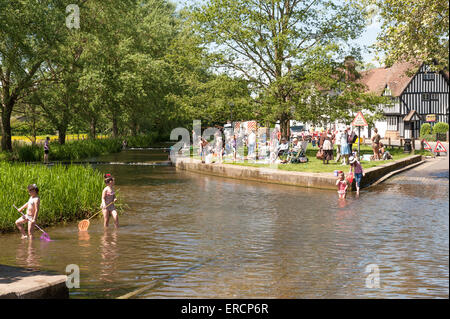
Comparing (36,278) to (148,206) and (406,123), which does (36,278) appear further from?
(406,123)

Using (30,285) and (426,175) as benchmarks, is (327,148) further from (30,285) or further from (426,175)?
(30,285)

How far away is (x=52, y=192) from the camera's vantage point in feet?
46.3

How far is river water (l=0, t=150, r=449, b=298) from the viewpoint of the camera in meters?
8.01

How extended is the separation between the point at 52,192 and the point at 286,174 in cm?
1147

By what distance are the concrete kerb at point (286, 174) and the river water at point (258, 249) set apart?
333 cm

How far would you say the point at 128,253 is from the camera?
408 inches

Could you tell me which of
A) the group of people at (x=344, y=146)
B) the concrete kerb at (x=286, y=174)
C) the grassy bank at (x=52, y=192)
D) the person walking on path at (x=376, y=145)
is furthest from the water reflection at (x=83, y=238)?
the person walking on path at (x=376, y=145)

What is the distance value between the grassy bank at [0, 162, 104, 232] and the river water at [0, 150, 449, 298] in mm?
596

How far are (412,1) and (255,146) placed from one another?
15263 millimetres

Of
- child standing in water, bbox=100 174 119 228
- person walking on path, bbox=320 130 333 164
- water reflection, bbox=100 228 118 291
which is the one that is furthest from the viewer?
person walking on path, bbox=320 130 333 164

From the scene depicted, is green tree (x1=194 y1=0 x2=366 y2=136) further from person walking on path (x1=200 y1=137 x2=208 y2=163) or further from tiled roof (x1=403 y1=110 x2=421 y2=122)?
tiled roof (x1=403 y1=110 x2=421 y2=122)

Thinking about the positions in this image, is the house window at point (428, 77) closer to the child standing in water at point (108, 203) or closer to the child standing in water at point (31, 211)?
the child standing in water at point (108, 203)

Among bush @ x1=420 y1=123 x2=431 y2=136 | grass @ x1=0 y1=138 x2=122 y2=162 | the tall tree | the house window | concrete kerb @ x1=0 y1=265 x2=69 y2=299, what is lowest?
concrete kerb @ x1=0 y1=265 x2=69 y2=299

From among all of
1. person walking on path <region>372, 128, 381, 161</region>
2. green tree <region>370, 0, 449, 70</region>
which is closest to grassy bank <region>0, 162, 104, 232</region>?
green tree <region>370, 0, 449, 70</region>
